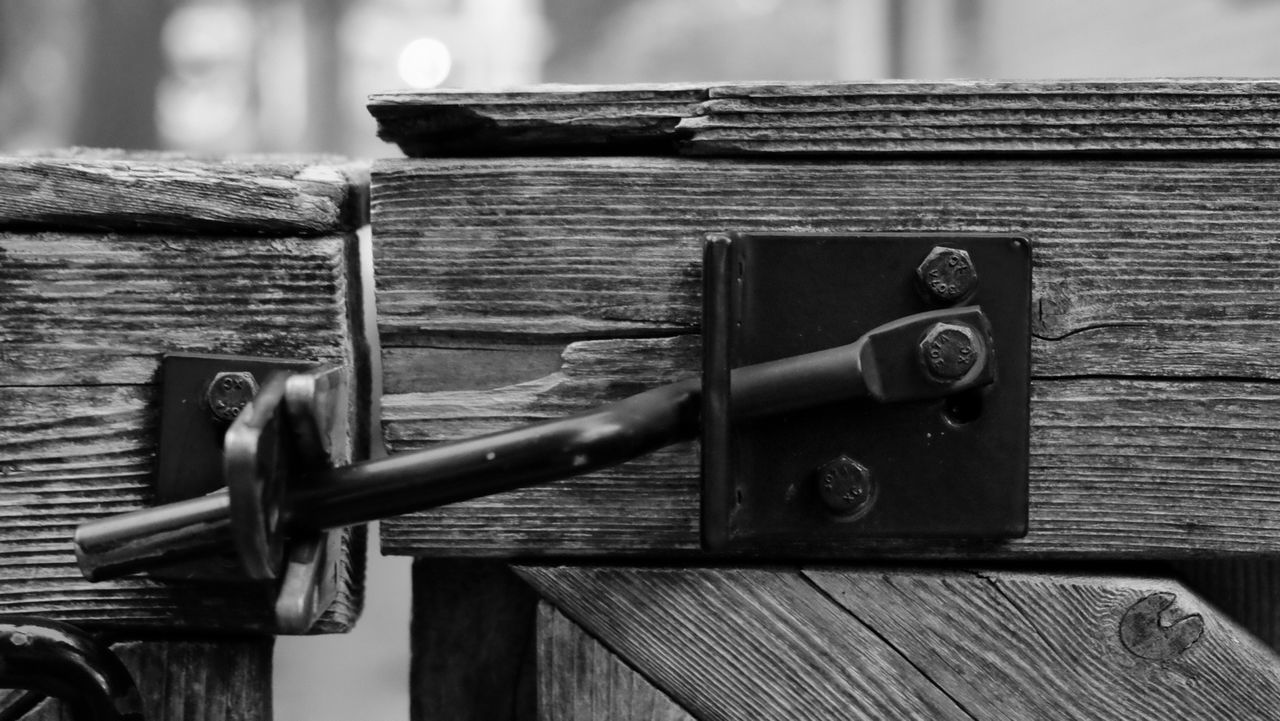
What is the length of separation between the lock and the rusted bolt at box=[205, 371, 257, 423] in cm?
5

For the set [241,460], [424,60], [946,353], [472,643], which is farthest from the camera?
[424,60]

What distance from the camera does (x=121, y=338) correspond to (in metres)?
0.61

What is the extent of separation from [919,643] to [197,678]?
1.50ft

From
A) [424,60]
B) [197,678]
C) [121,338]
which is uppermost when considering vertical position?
[424,60]

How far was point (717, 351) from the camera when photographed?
0.57 m

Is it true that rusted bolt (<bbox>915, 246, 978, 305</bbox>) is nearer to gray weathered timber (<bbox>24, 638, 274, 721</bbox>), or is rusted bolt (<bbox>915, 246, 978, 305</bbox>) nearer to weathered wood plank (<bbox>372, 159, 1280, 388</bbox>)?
weathered wood plank (<bbox>372, 159, 1280, 388</bbox>)

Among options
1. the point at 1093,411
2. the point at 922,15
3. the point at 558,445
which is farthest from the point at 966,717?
the point at 922,15

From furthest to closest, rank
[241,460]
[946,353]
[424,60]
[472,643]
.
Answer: [424,60]
[472,643]
[946,353]
[241,460]

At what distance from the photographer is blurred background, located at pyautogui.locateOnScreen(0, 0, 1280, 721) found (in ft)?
13.1

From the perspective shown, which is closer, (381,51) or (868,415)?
(868,415)

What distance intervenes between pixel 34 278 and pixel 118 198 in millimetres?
74

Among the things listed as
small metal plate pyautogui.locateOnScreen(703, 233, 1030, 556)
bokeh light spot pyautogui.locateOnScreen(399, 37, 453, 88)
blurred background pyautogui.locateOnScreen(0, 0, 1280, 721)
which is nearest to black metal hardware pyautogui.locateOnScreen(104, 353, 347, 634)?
small metal plate pyautogui.locateOnScreen(703, 233, 1030, 556)

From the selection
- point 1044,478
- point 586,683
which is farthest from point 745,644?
point 1044,478

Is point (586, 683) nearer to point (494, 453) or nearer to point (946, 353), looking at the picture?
point (494, 453)
